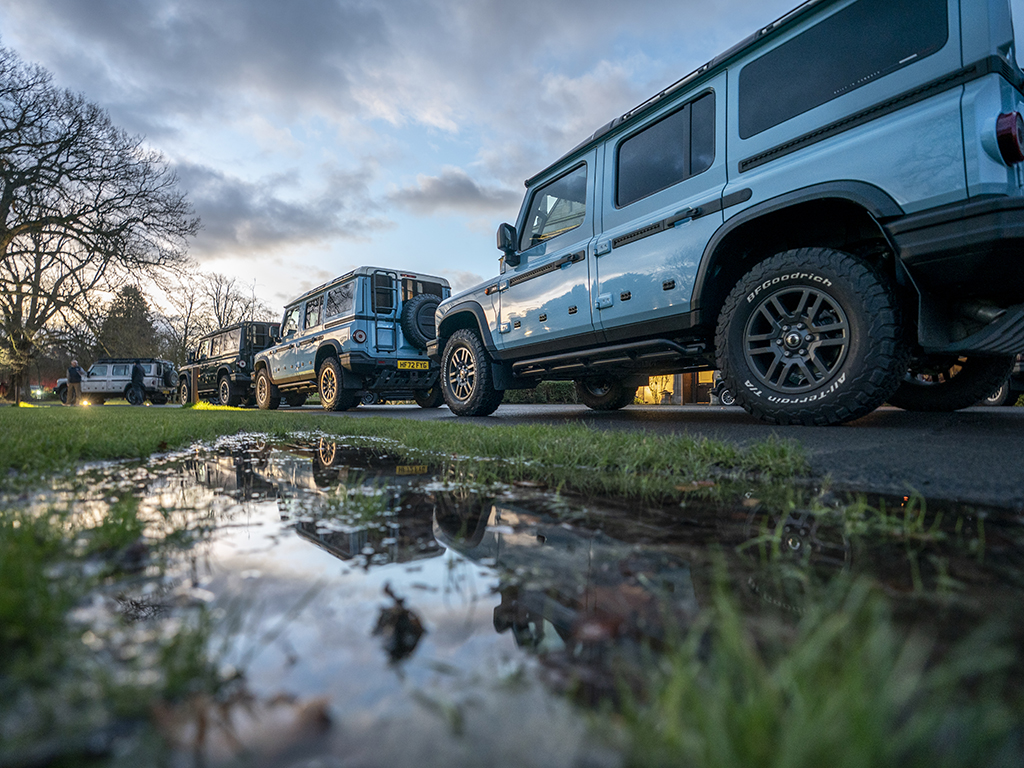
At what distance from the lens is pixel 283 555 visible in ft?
3.99

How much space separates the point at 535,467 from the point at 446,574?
54.7 inches

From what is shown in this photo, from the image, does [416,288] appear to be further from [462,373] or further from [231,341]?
[231,341]

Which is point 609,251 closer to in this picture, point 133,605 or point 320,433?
point 320,433

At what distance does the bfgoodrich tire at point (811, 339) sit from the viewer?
2.97m

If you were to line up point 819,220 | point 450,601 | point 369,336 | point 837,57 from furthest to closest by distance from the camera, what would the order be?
point 369,336, point 819,220, point 837,57, point 450,601

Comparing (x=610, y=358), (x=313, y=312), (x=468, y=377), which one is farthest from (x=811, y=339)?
(x=313, y=312)

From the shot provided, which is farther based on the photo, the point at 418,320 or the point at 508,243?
the point at 418,320

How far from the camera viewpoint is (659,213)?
4043 mm

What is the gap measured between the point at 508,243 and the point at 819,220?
2.99 m

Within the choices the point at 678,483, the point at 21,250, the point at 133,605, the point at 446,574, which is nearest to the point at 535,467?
the point at 678,483

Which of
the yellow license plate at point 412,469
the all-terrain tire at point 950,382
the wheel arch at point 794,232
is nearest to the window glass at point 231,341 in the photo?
the yellow license plate at point 412,469

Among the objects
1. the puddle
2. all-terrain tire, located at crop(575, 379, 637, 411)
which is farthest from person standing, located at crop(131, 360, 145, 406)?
the puddle

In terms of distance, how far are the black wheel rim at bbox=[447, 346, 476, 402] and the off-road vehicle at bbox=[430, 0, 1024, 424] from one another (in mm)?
1557

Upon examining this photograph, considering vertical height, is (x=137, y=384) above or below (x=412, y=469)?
above
